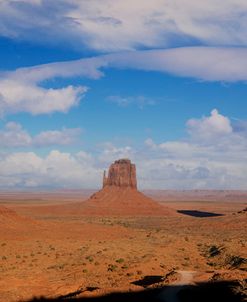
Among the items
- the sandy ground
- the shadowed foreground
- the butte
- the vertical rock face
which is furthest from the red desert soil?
the vertical rock face

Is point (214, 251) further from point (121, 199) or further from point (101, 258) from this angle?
point (121, 199)

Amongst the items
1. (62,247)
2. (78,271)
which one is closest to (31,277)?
(78,271)

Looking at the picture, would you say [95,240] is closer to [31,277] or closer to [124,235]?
[124,235]

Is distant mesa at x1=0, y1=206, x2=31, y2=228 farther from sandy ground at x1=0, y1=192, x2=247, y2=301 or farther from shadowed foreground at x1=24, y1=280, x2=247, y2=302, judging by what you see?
shadowed foreground at x1=24, y1=280, x2=247, y2=302

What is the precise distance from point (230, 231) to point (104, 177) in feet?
242

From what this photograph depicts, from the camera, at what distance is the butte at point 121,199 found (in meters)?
A: 116

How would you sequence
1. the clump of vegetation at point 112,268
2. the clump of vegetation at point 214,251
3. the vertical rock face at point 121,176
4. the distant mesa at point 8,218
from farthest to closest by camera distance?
1. the vertical rock face at point 121,176
2. the distant mesa at point 8,218
3. the clump of vegetation at point 214,251
4. the clump of vegetation at point 112,268

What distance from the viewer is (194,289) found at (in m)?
21.1

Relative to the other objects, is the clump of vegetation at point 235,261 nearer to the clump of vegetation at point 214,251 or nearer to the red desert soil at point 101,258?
the red desert soil at point 101,258

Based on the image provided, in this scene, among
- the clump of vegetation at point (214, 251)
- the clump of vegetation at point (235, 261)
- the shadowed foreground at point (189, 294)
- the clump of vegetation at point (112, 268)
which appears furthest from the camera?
the clump of vegetation at point (214, 251)

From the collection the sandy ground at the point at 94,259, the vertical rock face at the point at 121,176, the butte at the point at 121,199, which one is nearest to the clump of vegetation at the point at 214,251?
the sandy ground at the point at 94,259

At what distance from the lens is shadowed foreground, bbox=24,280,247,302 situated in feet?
63.4

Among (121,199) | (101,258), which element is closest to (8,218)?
(101,258)

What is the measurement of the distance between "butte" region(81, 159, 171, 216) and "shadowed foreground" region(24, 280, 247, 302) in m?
89.9
